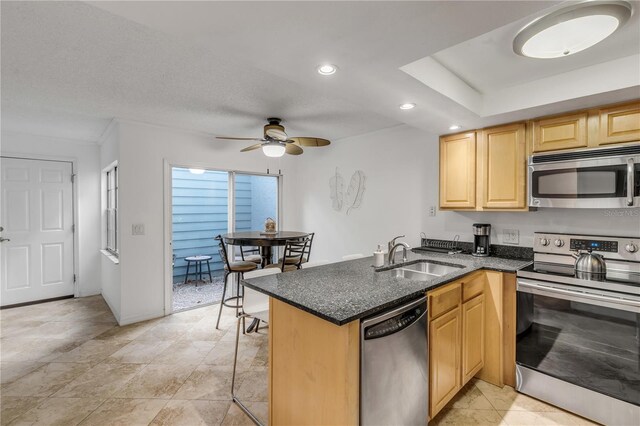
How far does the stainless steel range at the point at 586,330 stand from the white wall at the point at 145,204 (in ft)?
12.5

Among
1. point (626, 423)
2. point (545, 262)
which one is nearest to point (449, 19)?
point (545, 262)

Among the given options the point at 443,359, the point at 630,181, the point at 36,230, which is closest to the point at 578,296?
the point at 630,181

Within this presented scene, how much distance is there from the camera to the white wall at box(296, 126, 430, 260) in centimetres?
354

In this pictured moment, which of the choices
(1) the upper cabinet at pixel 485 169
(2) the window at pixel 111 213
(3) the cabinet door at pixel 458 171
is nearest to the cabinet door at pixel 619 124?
(1) the upper cabinet at pixel 485 169

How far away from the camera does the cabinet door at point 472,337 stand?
2.11 meters

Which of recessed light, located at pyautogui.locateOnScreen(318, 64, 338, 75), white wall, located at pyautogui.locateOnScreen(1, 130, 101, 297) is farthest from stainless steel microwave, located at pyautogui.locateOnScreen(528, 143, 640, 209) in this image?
white wall, located at pyautogui.locateOnScreen(1, 130, 101, 297)

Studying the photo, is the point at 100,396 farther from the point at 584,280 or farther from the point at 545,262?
the point at 545,262

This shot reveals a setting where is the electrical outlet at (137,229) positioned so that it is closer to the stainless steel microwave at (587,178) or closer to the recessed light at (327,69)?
the recessed light at (327,69)

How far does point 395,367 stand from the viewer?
1.52m

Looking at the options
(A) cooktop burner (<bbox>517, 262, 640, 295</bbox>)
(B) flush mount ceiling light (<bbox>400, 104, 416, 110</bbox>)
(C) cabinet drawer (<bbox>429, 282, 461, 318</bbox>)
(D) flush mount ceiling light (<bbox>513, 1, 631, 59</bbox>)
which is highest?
(D) flush mount ceiling light (<bbox>513, 1, 631, 59</bbox>)

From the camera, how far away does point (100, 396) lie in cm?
220

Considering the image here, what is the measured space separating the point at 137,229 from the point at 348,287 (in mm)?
2958

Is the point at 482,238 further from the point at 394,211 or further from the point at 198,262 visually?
the point at 198,262

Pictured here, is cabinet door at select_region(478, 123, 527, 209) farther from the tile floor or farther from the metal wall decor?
the metal wall decor
